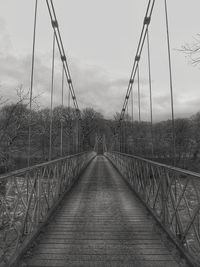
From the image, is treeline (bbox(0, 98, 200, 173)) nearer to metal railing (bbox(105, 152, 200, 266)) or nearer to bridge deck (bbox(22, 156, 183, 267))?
bridge deck (bbox(22, 156, 183, 267))

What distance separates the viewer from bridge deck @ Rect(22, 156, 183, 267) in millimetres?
2688

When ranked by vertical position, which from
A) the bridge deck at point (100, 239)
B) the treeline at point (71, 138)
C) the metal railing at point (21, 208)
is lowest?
the bridge deck at point (100, 239)

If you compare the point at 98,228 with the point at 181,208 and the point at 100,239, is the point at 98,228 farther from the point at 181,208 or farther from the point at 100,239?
the point at 181,208

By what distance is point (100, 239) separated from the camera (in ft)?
10.7

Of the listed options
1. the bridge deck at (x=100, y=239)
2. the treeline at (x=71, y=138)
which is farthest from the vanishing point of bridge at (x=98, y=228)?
the treeline at (x=71, y=138)

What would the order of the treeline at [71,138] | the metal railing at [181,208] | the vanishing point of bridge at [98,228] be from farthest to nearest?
the treeline at [71,138], the vanishing point of bridge at [98,228], the metal railing at [181,208]

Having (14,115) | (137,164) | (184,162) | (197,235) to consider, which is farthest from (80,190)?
(184,162)

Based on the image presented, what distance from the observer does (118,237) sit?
335cm

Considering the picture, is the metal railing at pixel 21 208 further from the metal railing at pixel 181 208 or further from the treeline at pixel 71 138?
the treeline at pixel 71 138

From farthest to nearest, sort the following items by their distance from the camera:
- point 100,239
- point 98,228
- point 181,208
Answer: point 98,228, point 100,239, point 181,208

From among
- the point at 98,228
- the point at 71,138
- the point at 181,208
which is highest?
the point at 71,138

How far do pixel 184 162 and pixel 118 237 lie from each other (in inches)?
736

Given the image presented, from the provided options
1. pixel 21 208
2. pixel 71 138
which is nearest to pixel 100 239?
pixel 21 208

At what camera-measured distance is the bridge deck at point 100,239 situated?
106 inches
